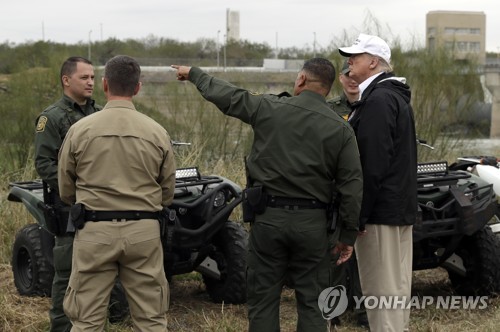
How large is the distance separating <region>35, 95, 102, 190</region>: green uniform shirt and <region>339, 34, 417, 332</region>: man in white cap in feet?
6.15

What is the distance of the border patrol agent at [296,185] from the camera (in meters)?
4.40

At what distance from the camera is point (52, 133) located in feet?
17.4

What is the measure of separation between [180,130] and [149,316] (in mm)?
9376

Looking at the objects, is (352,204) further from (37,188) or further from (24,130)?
(24,130)

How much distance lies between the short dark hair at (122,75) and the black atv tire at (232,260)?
2.04 metres

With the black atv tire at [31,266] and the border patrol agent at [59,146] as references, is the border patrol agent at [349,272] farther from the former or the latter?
the black atv tire at [31,266]

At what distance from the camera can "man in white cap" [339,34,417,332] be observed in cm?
446

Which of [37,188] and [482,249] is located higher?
[37,188]

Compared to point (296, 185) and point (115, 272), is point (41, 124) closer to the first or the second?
point (115, 272)

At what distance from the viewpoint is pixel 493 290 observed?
6.36 meters

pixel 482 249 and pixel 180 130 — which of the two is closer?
pixel 482 249

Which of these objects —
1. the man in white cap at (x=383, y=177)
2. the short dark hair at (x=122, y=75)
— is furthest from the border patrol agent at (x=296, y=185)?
the short dark hair at (x=122, y=75)

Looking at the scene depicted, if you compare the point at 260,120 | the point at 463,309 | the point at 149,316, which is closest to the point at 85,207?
the point at 149,316

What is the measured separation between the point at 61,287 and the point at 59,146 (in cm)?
92
